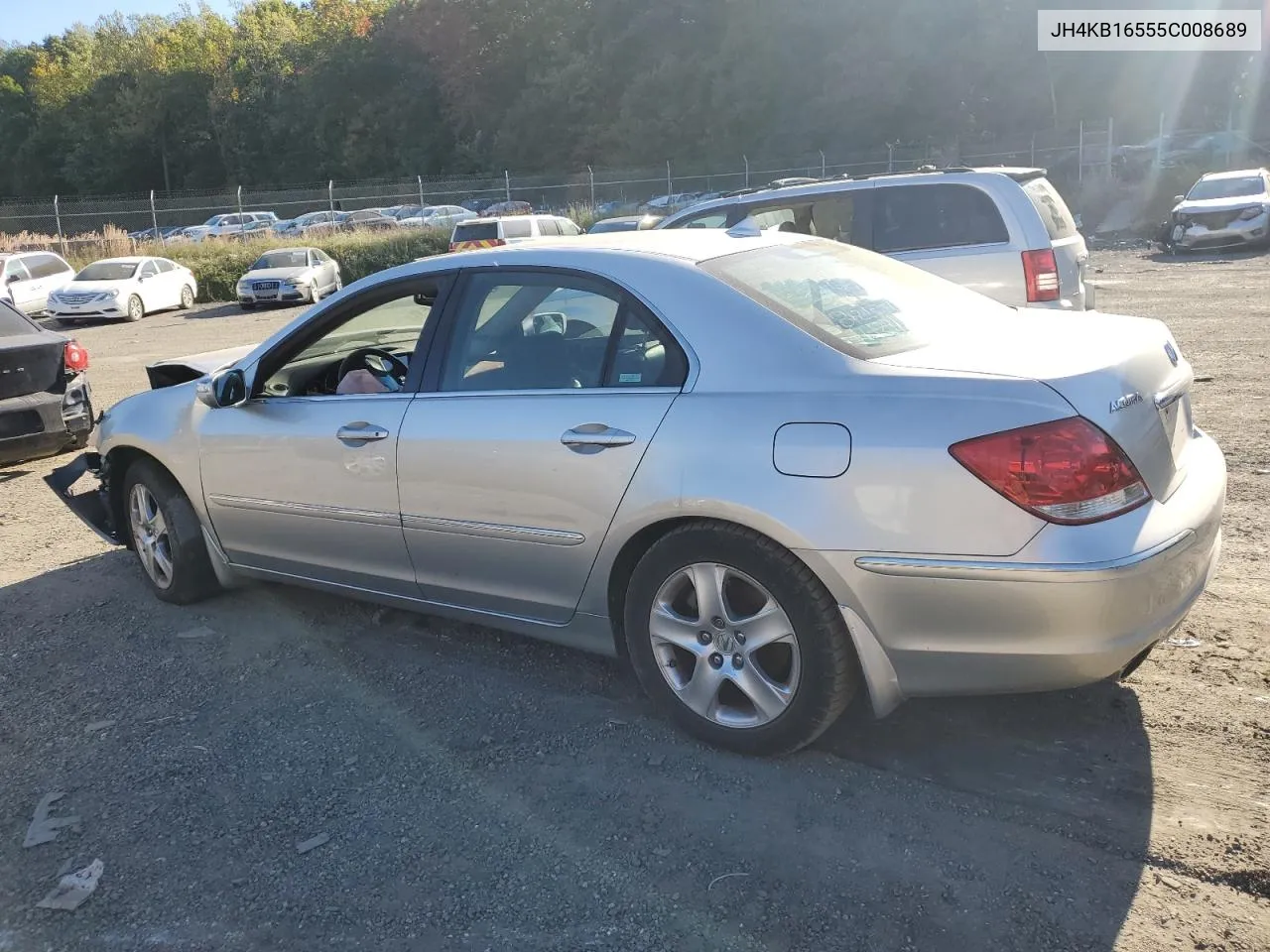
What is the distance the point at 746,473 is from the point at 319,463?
1918mm

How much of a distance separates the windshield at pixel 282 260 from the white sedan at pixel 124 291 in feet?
6.17

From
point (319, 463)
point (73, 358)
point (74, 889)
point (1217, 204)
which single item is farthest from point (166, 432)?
point (1217, 204)

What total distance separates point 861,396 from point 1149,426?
0.83 m

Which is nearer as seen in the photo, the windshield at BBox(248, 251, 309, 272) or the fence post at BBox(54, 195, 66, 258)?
the windshield at BBox(248, 251, 309, 272)

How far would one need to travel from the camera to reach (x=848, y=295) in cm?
367

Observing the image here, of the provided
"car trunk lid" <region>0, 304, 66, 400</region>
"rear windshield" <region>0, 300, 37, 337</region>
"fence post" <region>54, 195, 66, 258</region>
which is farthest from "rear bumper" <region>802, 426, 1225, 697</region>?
"fence post" <region>54, 195, 66, 258</region>

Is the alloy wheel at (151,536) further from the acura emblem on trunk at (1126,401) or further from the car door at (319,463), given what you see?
the acura emblem on trunk at (1126,401)

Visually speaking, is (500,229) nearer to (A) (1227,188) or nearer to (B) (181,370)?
(A) (1227,188)

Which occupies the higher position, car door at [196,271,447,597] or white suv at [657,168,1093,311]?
white suv at [657,168,1093,311]

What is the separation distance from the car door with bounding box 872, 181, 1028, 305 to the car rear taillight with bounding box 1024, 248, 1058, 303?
0.05 meters

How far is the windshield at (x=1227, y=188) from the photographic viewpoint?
70.2ft

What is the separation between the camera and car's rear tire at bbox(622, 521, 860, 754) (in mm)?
3088

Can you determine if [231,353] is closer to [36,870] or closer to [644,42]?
[36,870]

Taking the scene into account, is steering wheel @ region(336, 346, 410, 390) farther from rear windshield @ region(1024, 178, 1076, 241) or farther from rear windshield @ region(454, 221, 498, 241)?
rear windshield @ region(454, 221, 498, 241)
